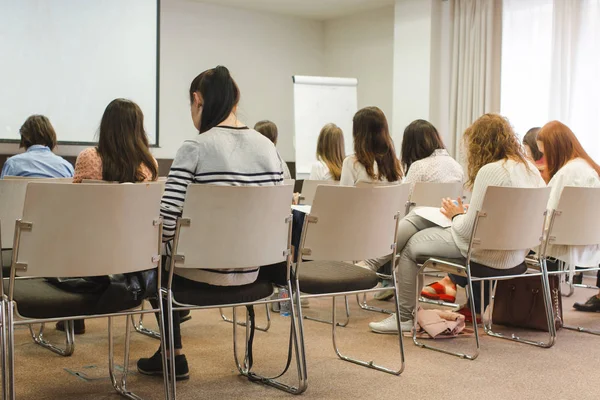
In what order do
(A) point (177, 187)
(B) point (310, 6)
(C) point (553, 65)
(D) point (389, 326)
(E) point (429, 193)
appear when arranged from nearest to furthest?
(A) point (177, 187)
(D) point (389, 326)
(E) point (429, 193)
(C) point (553, 65)
(B) point (310, 6)

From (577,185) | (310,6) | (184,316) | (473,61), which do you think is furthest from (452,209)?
(310,6)

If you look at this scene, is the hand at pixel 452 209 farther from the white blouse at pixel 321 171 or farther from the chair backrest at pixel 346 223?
the white blouse at pixel 321 171

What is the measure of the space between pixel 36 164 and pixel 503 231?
2.98 m

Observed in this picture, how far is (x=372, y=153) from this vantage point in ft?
14.1

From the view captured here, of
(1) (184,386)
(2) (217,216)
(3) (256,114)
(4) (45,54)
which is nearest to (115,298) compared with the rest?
→ (2) (217,216)

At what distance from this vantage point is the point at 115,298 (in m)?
2.37

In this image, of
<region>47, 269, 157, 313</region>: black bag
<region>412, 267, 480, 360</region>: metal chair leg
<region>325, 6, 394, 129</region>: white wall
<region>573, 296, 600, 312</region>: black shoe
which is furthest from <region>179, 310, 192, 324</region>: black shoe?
<region>325, 6, 394, 129</region>: white wall

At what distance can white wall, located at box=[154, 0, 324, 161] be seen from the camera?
8133mm

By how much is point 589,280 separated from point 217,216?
4.37 metres

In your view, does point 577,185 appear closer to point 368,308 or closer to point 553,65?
point 368,308

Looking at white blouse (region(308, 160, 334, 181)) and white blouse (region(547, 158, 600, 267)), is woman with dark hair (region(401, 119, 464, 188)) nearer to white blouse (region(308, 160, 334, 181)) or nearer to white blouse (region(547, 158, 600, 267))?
white blouse (region(547, 158, 600, 267))

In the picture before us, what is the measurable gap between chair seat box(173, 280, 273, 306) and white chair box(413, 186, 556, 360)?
1.19 meters

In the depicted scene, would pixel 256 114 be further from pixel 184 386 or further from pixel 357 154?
pixel 184 386

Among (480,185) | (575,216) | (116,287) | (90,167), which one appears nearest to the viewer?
(116,287)
